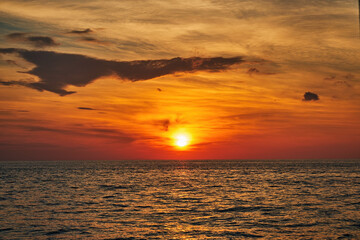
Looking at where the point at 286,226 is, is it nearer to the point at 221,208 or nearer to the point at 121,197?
the point at 221,208

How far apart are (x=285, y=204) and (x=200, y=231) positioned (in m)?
20.7

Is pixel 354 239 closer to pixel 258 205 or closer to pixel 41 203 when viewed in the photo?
pixel 258 205

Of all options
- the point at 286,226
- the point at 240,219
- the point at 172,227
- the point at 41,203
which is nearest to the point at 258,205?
the point at 240,219

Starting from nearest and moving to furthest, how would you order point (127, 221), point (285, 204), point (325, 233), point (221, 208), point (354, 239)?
point (354, 239) → point (325, 233) → point (127, 221) → point (221, 208) → point (285, 204)

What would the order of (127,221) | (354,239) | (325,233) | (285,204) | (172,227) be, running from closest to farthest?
(354,239)
(325,233)
(172,227)
(127,221)
(285,204)

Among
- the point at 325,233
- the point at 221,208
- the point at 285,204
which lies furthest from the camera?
the point at 285,204

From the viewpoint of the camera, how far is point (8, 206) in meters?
47.0

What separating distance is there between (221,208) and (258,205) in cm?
556

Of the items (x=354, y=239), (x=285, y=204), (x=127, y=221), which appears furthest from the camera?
(x=285, y=204)

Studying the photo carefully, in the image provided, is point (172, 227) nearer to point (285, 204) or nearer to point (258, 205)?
point (258, 205)

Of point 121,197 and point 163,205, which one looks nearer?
point 163,205

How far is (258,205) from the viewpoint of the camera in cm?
4822

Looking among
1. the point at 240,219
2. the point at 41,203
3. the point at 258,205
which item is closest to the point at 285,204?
the point at 258,205

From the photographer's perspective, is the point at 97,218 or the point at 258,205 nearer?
the point at 97,218
